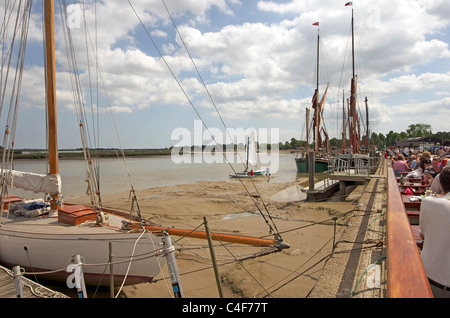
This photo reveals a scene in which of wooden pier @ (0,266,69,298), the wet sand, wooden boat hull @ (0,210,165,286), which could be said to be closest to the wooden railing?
the wet sand

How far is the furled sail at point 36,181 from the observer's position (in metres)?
7.87

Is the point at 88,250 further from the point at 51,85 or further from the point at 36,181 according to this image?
the point at 51,85

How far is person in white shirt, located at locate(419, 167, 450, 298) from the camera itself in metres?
2.49

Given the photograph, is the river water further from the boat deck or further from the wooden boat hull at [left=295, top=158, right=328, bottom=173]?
the boat deck

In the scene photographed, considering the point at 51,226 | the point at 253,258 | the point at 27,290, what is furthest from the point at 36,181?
the point at 253,258

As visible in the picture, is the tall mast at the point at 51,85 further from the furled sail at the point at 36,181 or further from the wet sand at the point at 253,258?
the wet sand at the point at 253,258

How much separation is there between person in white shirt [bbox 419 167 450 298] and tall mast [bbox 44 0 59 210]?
8.62 meters

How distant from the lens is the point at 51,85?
7.93 meters

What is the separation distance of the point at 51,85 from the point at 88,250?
5024mm

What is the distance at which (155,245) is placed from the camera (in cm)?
569
